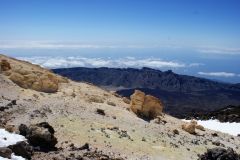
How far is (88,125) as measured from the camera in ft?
108

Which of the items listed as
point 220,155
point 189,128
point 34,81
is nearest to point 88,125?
point 220,155

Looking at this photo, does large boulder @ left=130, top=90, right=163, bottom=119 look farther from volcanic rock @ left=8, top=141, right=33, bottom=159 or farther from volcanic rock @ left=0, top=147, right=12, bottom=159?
volcanic rock @ left=0, top=147, right=12, bottom=159

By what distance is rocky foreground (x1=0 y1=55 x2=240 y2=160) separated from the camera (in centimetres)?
2733

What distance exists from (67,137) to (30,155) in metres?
5.77

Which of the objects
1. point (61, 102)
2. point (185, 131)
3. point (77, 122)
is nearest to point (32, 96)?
point (61, 102)

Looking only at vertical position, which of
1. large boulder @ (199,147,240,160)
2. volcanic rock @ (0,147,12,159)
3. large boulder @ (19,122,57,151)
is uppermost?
volcanic rock @ (0,147,12,159)

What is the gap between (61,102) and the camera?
124 feet

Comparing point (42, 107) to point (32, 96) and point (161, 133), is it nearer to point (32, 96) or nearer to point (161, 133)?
point (32, 96)

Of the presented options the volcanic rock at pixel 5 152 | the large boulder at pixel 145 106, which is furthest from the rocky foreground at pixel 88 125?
the volcanic rock at pixel 5 152

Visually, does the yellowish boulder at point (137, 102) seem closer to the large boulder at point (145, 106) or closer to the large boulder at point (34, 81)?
the large boulder at point (145, 106)

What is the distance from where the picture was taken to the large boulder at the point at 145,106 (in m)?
42.5

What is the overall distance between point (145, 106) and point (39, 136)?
17.3 meters

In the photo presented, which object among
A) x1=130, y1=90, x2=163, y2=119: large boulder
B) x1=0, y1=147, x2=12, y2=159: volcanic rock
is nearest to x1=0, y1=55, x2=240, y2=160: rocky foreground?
x1=130, y1=90, x2=163, y2=119: large boulder

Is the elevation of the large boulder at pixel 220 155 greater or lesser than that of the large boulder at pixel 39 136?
lesser
